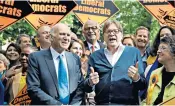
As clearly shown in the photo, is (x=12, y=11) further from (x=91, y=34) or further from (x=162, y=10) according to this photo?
(x=162, y=10)

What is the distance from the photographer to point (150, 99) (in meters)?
4.02

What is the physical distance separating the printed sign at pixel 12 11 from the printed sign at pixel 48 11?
0.11 meters

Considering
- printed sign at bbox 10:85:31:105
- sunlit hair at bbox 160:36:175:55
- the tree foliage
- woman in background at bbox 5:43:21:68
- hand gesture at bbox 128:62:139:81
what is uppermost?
the tree foliage

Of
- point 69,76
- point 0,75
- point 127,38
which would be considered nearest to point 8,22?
point 0,75

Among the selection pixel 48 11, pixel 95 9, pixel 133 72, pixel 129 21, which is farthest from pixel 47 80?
pixel 129 21

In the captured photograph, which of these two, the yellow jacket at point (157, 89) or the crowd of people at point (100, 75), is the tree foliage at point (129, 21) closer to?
the crowd of people at point (100, 75)

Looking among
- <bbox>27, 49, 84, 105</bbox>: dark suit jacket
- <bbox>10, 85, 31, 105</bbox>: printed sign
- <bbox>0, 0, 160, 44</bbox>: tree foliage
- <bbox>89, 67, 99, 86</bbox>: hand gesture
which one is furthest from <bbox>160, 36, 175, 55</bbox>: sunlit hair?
<bbox>0, 0, 160, 44</bbox>: tree foliage

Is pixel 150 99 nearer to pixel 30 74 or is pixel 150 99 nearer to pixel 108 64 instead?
pixel 108 64

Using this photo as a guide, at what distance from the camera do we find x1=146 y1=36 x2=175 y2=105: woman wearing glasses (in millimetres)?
3941

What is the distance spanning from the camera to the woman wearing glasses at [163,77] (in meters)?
3.94

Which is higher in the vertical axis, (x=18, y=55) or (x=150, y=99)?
(x=18, y=55)

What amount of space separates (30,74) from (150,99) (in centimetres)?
127

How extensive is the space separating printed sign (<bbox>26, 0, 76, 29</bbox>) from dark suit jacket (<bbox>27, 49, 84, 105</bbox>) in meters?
2.07

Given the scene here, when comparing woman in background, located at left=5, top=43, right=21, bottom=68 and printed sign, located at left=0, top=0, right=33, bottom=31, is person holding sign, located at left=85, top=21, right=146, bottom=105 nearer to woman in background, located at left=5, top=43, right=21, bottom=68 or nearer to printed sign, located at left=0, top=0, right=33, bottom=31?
woman in background, located at left=5, top=43, right=21, bottom=68
